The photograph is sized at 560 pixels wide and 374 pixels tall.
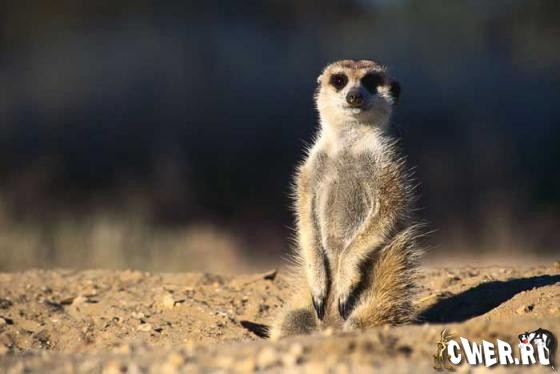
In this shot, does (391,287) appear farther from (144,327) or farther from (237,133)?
(237,133)

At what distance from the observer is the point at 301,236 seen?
5.14 meters

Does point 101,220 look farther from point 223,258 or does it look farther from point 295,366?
point 295,366

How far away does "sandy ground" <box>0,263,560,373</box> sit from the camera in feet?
11.5

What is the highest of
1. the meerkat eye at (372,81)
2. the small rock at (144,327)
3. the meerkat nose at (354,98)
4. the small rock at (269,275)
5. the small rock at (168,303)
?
the meerkat eye at (372,81)

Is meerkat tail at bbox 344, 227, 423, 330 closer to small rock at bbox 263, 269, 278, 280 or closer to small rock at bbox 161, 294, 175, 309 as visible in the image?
small rock at bbox 161, 294, 175, 309

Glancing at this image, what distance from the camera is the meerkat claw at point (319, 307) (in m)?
4.93

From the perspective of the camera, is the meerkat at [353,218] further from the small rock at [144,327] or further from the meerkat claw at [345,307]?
the small rock at [144,327]

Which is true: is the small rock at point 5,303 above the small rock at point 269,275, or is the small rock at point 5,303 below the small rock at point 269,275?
above

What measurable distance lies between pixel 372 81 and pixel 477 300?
1.27m

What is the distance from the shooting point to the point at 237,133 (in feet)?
43.9

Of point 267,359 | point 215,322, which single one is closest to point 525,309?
point 215,322

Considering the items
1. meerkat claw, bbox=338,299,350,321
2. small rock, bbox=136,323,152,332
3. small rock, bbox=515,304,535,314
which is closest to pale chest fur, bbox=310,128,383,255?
meerkat claw, bbox=338,299,350,321

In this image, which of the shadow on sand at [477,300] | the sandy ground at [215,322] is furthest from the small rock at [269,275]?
the shadow on sand at [477,300]

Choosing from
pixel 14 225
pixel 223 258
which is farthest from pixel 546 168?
pixel 14 225
